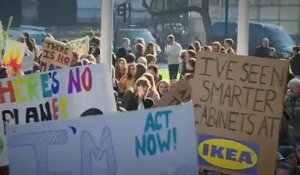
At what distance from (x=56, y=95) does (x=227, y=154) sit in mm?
1105

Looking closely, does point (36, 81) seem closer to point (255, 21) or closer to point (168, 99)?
point (168, 99)

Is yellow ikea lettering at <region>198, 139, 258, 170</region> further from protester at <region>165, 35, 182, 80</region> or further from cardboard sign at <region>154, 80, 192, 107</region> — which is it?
protester at <region>165, 35, 182, 80</region>

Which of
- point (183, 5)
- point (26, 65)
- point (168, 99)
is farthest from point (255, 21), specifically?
point (168, 99)

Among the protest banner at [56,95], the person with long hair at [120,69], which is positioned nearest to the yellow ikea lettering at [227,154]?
the protest banner at [56,95]

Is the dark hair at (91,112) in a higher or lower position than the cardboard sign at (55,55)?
lower

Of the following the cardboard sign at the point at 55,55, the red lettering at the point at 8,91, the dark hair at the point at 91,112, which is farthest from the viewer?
the cardboard sign at the point at 55,55

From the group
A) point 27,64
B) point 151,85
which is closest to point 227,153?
point 151,85

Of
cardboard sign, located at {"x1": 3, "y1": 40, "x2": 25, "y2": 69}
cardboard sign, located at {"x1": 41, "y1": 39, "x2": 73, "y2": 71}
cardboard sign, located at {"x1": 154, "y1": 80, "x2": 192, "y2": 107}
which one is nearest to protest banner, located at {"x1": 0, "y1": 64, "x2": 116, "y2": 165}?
cardboard sign, located at {"x1": 154, "y1": 80, "x2": 192, "y2": 107}

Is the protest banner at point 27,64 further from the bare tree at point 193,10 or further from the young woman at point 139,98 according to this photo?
the bare tree at point 193,10

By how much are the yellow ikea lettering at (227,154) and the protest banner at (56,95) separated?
27.5 inches

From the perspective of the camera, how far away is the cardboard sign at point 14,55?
7820 mm

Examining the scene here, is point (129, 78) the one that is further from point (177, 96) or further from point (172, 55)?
point (172, 55)

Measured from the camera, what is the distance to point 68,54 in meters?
7.69

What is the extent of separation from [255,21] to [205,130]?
667 inches
